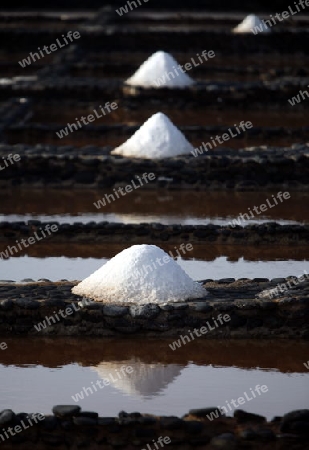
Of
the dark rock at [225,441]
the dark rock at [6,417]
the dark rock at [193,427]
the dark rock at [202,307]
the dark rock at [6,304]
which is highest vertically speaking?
the dark rock at [6,304]

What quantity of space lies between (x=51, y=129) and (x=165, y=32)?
31.7 ft

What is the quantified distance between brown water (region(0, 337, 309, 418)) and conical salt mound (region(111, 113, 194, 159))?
6.27m

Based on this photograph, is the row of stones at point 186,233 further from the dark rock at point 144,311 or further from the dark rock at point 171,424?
the dark rock at point 171,424

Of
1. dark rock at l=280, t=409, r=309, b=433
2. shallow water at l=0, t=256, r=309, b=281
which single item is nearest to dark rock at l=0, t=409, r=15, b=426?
dark rock at l=280, t=409, r=309, b=433

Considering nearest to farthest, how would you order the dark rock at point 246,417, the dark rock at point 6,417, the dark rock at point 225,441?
1. the dark rock at point 225,441
2. the dark rock at point 6,417
3. the dark rock at point 246,417

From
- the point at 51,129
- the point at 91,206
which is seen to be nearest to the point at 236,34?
the point at 51,129

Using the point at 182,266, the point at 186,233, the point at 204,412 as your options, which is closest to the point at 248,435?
the point at 204,412

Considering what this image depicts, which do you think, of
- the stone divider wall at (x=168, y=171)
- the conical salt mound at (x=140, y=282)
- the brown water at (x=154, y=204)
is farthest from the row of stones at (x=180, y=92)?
the conical salt mound at (x=140, y=282)

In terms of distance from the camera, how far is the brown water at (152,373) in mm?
8172

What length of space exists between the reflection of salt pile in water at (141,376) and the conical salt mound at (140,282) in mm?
587

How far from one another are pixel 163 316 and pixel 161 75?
1219 centimetres

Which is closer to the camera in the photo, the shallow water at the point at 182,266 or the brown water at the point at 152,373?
the brown water at the point at 152,373

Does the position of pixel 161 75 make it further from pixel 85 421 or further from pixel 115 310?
pixel 85 421

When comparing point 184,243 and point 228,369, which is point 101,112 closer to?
point 184,243
